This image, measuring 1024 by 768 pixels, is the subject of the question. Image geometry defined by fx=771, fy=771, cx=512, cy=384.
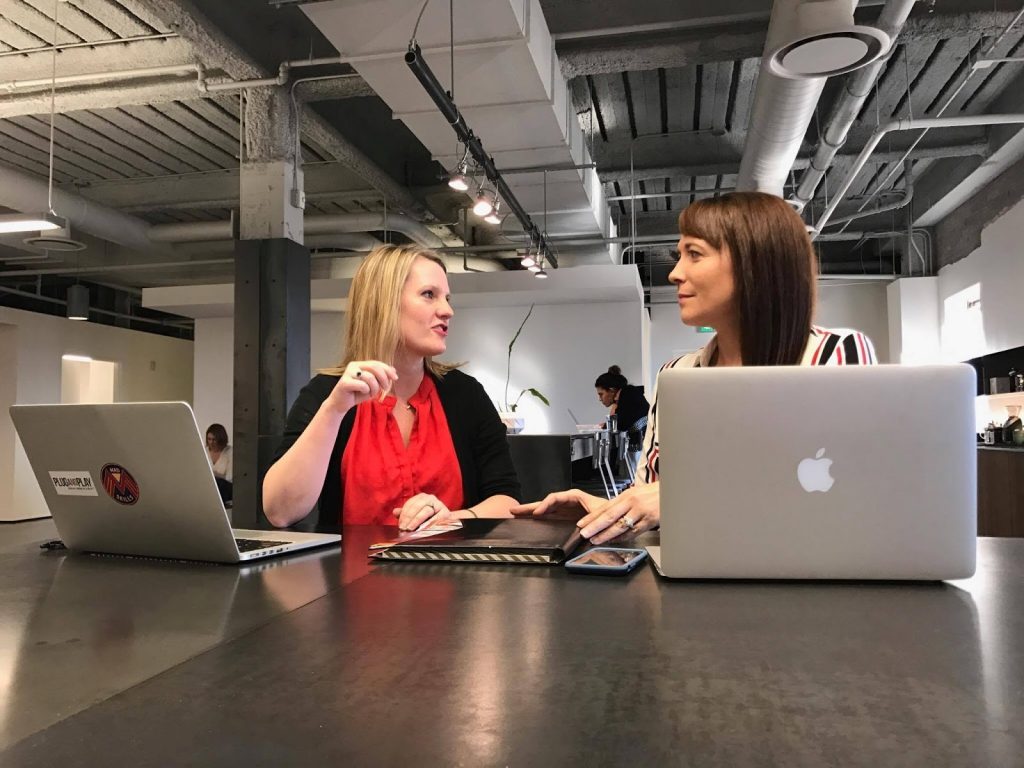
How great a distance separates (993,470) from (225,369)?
8.82 metres

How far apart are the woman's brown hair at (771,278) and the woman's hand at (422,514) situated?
741 millimetres

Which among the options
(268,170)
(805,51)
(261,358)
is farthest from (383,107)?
(805,51)

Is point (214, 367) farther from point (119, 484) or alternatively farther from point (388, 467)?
point (119, 484)

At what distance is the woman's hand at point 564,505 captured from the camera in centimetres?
147

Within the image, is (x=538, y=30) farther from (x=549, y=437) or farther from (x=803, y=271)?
(x=803, y=271)

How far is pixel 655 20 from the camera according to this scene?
181 inches

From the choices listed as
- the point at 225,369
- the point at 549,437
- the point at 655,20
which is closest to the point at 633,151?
the point at 655,20

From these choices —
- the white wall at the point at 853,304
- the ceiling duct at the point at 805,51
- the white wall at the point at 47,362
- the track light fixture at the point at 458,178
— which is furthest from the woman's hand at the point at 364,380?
the white wall at the point at 853,304

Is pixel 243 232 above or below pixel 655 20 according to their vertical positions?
below

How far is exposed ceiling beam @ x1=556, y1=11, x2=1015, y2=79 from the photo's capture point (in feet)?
14.9

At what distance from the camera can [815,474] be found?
98cm

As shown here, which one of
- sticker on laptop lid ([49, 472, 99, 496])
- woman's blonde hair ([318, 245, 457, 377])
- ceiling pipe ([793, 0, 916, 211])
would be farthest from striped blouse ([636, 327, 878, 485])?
ceiling pipe ([793, 0, 916, 211])

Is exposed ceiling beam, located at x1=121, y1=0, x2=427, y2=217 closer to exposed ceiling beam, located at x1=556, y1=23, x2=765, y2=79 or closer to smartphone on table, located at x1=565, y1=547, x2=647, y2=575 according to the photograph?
exposed ceiling beam, located at x1=556, y1=23, x2=765, y2=79

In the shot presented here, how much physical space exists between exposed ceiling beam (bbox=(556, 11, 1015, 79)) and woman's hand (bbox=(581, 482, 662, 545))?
4.26 m
